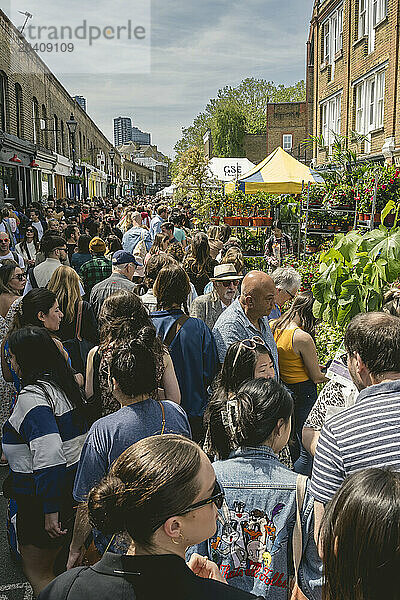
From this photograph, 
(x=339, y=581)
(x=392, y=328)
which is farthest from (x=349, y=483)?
(x=392, y=328)

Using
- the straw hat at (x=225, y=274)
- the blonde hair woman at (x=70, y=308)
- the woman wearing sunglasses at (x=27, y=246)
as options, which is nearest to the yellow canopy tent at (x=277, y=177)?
the woman wearing sunglasses at (x=27, y=246)

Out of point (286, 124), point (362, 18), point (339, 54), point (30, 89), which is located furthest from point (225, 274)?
point (286, 124)

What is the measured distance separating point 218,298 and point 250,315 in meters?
1.25

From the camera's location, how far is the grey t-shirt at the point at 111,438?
115 inches

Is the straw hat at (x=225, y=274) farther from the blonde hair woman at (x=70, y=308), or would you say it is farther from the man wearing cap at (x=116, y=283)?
the blonde hair woman at (x=70, y=308)

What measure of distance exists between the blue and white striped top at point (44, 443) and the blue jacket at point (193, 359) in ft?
3.51

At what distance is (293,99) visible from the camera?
6725 cm

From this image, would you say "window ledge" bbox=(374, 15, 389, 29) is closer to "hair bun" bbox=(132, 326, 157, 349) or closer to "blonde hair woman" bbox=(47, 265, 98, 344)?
"blonde hair woman" bbox=(47, 265, 98, 344)

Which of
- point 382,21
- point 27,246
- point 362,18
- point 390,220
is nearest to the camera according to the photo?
point 390,220

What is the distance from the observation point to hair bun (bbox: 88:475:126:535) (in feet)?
6.09

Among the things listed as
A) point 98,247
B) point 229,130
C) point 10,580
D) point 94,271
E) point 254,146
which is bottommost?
point 10,580

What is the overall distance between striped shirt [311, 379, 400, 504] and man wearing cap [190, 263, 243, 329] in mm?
3338

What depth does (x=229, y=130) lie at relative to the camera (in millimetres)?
56625

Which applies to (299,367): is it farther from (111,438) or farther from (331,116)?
(331,116)
